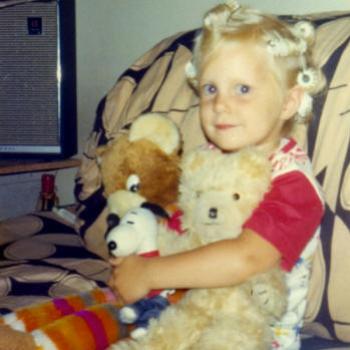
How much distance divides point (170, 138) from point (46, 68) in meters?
1.06

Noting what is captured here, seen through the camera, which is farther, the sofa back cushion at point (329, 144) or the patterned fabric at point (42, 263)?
the patterned fabric at point (42, 263)

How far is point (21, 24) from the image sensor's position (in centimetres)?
207

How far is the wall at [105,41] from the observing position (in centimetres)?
189

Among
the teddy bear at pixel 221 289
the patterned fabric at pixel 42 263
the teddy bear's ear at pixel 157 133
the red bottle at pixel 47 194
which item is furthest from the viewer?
the red bottle at pixel 47 194

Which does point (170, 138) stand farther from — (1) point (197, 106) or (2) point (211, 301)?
(2) point (211, 301)

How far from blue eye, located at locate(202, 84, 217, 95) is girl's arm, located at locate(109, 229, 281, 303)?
26cm

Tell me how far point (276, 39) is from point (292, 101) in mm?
113

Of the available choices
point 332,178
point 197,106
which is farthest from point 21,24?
point 332,178

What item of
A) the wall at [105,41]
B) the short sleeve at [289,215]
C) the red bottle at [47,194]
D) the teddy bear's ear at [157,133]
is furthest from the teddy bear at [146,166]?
the red bottle at [47,194]

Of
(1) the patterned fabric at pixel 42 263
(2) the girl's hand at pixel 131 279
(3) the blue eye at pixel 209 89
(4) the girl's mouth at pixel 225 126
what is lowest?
(1) the patterned fabric at pixel 42 263

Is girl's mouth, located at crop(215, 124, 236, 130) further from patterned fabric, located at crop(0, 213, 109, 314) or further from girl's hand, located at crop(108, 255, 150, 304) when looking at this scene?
patterned fabric, located at crop(0, 213, 109, 314)

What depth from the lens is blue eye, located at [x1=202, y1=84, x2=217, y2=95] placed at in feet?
3.58

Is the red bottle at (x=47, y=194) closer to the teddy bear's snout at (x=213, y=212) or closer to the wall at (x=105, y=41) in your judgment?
the wall at (x=105, y=41)

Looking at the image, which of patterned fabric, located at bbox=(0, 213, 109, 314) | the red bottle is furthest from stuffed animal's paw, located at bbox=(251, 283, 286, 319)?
the red bottle
